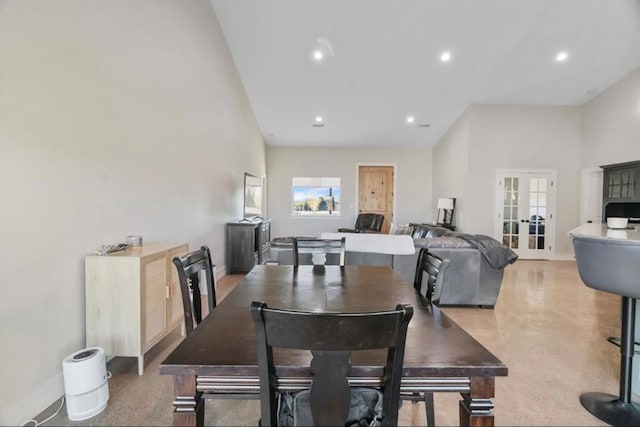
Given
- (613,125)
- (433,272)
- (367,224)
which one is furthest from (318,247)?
(613,125)

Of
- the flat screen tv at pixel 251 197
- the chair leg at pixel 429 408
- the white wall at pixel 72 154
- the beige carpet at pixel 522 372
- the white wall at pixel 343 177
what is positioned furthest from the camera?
the white wall at pixel 343 177

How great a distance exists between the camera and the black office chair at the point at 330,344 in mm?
780

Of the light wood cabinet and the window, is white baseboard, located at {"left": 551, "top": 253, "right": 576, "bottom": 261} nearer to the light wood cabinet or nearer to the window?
the window

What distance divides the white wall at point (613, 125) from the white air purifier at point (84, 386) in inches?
302

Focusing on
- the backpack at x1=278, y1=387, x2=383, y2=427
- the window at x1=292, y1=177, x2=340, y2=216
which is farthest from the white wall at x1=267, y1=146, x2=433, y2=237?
the backpack at x1=278, y1=387, x2=383, y2=427

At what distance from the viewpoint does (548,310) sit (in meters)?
3.73

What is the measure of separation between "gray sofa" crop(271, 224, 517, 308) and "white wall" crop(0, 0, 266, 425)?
1.62 meters

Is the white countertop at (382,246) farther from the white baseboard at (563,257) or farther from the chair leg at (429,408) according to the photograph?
Result: the white baseboard at (563,257)

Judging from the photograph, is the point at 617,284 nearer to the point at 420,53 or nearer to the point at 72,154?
the point at 72,154

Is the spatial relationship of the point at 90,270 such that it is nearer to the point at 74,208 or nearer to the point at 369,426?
the point at 74,208

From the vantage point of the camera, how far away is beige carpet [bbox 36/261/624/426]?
6.02 feet

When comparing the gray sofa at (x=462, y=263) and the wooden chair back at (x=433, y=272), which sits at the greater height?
the wooden chair back at (x=433, y=272)

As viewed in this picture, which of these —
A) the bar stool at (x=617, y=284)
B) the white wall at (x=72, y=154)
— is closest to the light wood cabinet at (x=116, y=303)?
the white wall at (x=72, y=154)

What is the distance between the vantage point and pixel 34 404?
179 centimetres
